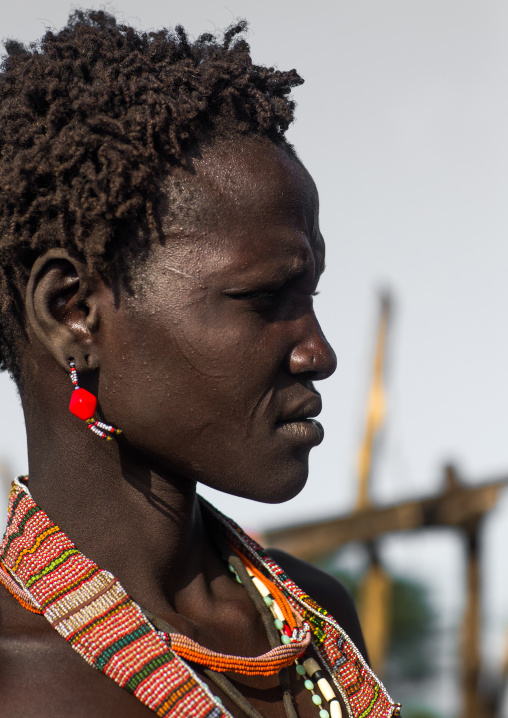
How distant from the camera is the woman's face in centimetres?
223

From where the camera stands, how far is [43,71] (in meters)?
2.34

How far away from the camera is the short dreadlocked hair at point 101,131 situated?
7.24ft

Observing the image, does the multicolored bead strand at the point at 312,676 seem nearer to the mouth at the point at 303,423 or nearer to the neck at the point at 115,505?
the neck at the point at 115,505

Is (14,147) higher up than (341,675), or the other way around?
(14,147)

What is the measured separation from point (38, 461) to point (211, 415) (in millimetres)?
534

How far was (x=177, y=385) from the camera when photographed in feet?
7.36

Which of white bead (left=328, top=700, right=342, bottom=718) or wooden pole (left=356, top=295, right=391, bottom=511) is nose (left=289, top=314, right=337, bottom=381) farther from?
wooden pole (left=356, top=295, right=391, bottom=511)

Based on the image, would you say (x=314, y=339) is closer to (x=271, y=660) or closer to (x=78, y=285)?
(x=78, y=285)

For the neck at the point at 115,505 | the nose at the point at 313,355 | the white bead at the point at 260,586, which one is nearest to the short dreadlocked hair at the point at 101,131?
the neck at the point at 115,505

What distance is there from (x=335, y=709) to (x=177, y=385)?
103cm

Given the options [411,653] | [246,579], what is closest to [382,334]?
[246,579]

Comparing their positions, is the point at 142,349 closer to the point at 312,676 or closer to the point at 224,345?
the point at 224,345

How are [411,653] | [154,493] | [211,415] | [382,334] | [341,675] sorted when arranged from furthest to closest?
[411,653]
[382,334]
[341,675]
[154,493]
[211,415]

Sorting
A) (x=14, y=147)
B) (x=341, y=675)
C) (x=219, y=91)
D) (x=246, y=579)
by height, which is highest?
(x=219, y=91)
